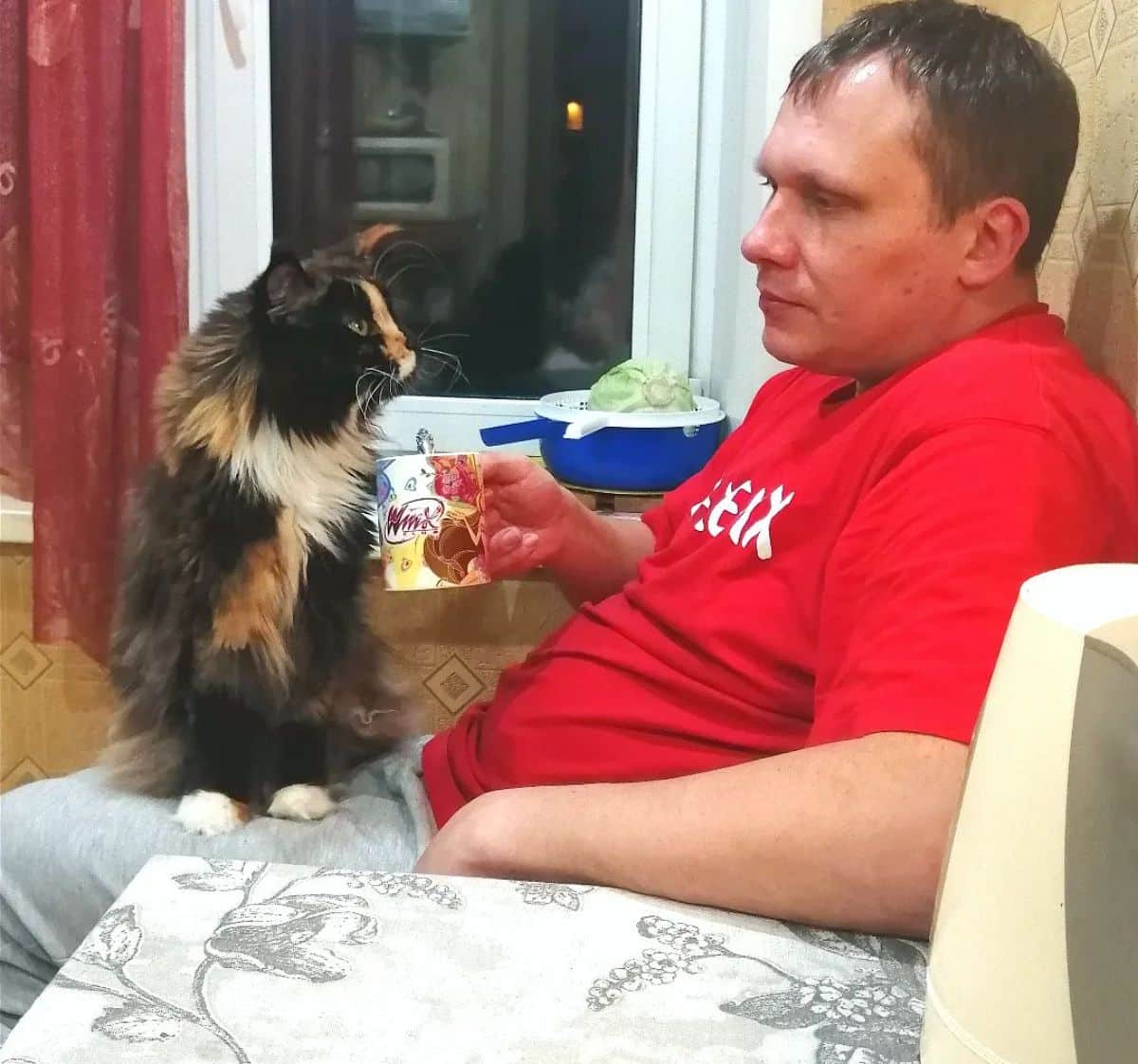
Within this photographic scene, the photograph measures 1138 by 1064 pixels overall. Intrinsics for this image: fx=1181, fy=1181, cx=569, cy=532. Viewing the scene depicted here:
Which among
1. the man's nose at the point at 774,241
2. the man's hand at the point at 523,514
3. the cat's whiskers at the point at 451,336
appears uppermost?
the man's nose at the point at 774,241

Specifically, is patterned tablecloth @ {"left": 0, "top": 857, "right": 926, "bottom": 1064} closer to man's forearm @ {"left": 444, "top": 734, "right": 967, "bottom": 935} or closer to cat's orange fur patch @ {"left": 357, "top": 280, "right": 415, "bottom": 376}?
man's forearm @ {"left": 444, "top": 734, "right": 967, "bottom": 935}

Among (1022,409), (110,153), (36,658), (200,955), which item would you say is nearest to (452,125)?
(110,153)

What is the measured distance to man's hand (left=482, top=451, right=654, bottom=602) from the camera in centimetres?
141

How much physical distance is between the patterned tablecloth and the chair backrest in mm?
121

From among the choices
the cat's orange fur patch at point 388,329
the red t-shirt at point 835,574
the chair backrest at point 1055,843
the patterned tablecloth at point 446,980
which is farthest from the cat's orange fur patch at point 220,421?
the chair backrest at point 1055,843

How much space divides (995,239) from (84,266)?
129cm

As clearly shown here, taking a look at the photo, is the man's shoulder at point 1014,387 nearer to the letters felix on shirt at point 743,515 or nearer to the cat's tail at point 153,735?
the letters felix on shirt at point 743,515

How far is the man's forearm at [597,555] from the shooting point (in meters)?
1.44

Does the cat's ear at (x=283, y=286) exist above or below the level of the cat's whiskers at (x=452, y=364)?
above

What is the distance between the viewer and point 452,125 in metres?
2.00

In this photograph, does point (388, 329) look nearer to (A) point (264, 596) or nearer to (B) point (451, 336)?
(A) point (264, 596)

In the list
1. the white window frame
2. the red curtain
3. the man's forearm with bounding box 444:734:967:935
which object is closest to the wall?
the red curtain

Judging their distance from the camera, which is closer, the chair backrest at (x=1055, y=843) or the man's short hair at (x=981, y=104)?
the chair backrest at (x=1055, y=843)

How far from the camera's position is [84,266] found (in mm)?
1688
